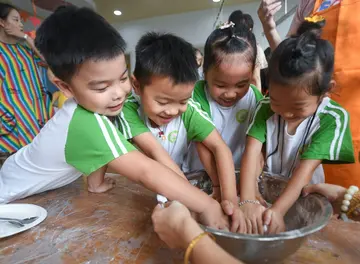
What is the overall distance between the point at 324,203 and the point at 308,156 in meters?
0.25

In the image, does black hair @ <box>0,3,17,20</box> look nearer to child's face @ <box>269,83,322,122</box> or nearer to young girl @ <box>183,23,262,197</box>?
young girl @ <box>183,23,262,197</box>

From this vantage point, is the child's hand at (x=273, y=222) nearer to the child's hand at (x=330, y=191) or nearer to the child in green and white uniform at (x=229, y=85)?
the child's hand at (x=330, y=191)

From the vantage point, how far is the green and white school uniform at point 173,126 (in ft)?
3.03

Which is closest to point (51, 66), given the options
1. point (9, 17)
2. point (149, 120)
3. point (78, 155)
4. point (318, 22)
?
point (78, 155)

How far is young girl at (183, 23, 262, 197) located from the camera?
944mm

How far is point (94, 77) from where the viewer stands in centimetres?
74

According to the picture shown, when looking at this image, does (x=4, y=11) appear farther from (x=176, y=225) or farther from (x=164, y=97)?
(x=176, y=225)

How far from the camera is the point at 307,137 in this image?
2.85 ft

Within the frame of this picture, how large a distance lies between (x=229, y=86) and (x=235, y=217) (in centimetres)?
48

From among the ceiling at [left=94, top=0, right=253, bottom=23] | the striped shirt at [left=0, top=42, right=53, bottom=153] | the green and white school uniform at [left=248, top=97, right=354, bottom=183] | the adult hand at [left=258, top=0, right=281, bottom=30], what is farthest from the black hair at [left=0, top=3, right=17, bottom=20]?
the ceiling at [left=94, top=0, right=253, bottom=23]

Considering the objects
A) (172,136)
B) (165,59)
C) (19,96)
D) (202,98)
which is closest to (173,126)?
(172,136)

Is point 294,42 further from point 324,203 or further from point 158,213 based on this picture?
point 158,213

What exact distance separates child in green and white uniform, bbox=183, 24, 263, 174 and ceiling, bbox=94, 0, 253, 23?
4387 mm

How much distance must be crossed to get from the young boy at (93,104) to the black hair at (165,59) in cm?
8
